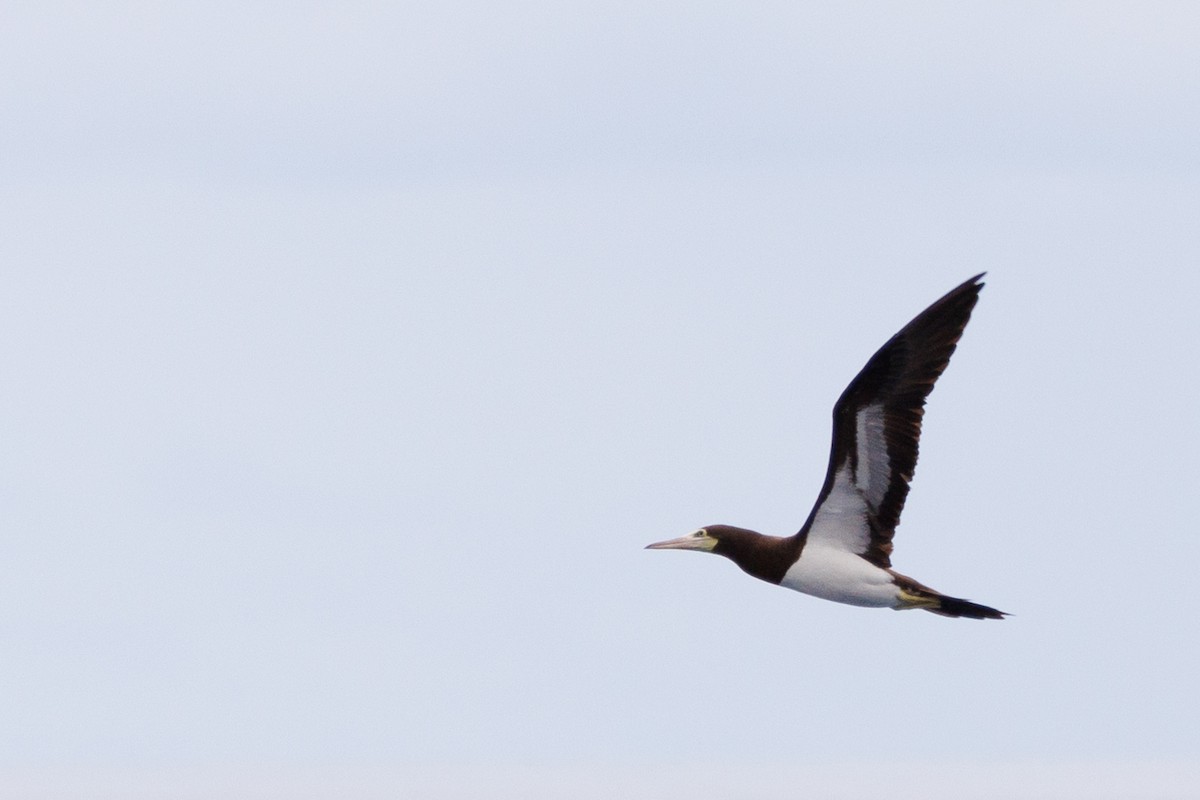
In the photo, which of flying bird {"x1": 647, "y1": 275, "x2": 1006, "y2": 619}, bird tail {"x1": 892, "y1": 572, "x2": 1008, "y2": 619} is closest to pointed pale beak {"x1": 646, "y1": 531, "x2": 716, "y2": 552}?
flying bird {"x1": 647, "y1": 275, "x2": 1006, "y2": 619}

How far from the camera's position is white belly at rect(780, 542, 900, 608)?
36.4 m

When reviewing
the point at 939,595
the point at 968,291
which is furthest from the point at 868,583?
the point at 968,291

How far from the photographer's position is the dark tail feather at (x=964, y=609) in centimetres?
3628

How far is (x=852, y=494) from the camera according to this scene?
1435 inches

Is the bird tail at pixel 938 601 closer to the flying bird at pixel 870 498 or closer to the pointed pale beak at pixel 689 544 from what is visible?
the flying bird at pixel 870 498

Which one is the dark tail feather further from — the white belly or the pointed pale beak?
the pointed pale beak

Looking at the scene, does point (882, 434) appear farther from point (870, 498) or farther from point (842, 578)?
point (842, 578)

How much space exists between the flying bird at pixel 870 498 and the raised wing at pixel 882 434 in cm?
1

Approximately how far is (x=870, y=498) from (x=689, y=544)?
2428mm

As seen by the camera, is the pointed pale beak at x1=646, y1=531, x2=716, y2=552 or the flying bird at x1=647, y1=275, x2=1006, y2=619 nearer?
the flying bird at x1=647, y1=275, x2=1006, y2=619

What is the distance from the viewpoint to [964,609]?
1433 inches

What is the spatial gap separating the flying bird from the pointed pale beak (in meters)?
0.01

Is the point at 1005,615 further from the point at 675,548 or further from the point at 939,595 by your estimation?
the point at 675,548

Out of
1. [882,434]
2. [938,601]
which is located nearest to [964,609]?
[938,601]
